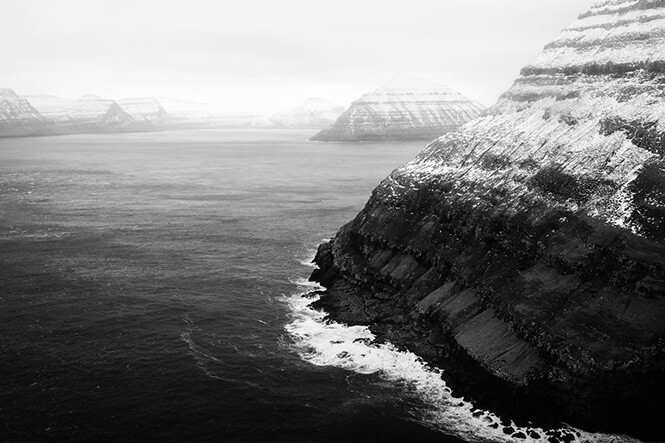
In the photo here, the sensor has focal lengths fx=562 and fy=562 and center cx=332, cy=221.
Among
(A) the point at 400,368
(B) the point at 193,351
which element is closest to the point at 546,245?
(A) the point at 400,368

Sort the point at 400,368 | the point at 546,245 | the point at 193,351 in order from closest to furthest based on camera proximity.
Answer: the point at 400,368
the point at 546,245
the point at 193,351

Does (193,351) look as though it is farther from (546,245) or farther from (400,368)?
(546,245)

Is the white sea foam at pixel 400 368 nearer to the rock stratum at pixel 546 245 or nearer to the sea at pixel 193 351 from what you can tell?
the sea at pixel 193 351

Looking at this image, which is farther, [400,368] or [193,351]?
[193,351]

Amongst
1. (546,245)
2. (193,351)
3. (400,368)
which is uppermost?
(546,245)

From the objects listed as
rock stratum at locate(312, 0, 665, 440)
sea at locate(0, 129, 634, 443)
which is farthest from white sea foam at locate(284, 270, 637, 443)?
rock stratum at locate(312, 0, 665, 440)

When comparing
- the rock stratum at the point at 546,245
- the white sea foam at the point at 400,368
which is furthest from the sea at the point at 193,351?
the rock stratum at the point at 546,245

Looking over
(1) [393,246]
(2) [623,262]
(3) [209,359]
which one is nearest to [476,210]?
(1) [393,246]
